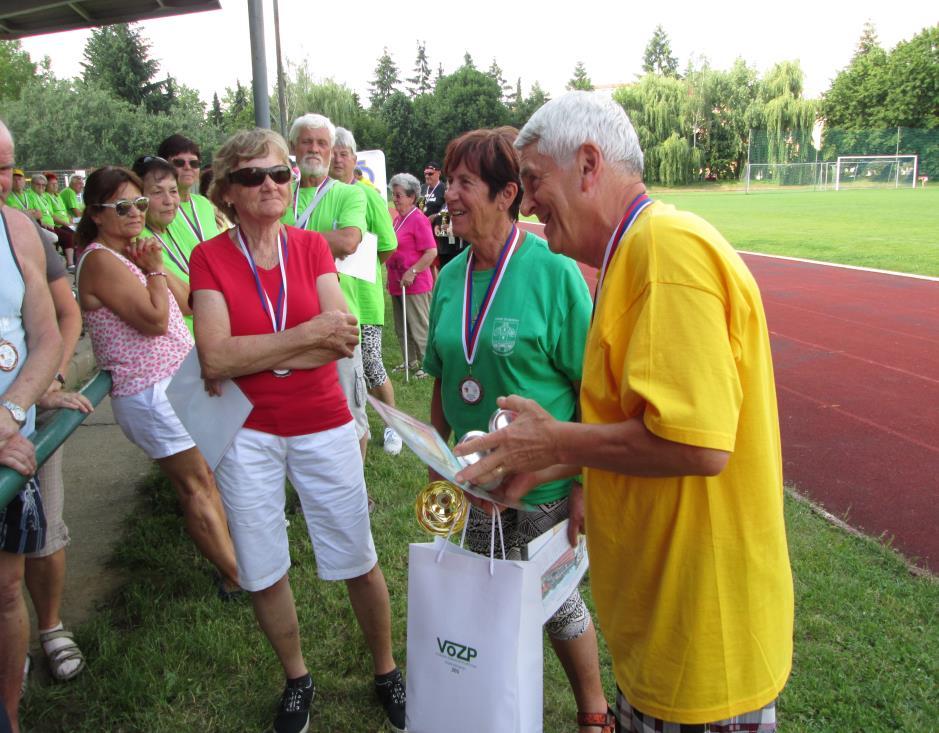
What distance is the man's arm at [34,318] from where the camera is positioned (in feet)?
7.59

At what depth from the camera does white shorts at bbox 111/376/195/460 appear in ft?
10.7

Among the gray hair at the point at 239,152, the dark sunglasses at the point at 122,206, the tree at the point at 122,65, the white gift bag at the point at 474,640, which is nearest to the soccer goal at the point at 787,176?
the tree at the point at 122,65

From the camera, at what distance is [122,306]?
319 centimetres

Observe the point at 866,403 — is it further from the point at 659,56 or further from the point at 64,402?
the point at 659,56

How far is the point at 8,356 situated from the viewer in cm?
226

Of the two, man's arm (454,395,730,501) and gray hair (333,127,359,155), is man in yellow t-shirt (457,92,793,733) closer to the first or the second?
man's arm (454,395,730,501)

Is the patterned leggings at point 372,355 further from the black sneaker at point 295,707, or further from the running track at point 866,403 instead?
the running track at point 866,403

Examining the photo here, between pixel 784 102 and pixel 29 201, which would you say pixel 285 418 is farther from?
pixel 784 102

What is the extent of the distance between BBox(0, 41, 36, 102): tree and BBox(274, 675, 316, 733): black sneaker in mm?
60827

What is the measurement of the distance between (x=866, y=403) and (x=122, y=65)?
71.8 meters

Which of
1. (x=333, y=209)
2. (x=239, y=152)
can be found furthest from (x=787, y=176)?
(x=239, y=152)

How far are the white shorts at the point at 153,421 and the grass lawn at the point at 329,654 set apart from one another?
2.56 feet

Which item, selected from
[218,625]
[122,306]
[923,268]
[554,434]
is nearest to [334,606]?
[218,625]

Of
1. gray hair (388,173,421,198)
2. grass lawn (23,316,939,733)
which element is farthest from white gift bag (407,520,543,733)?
gray hair (388,173,421,198)
